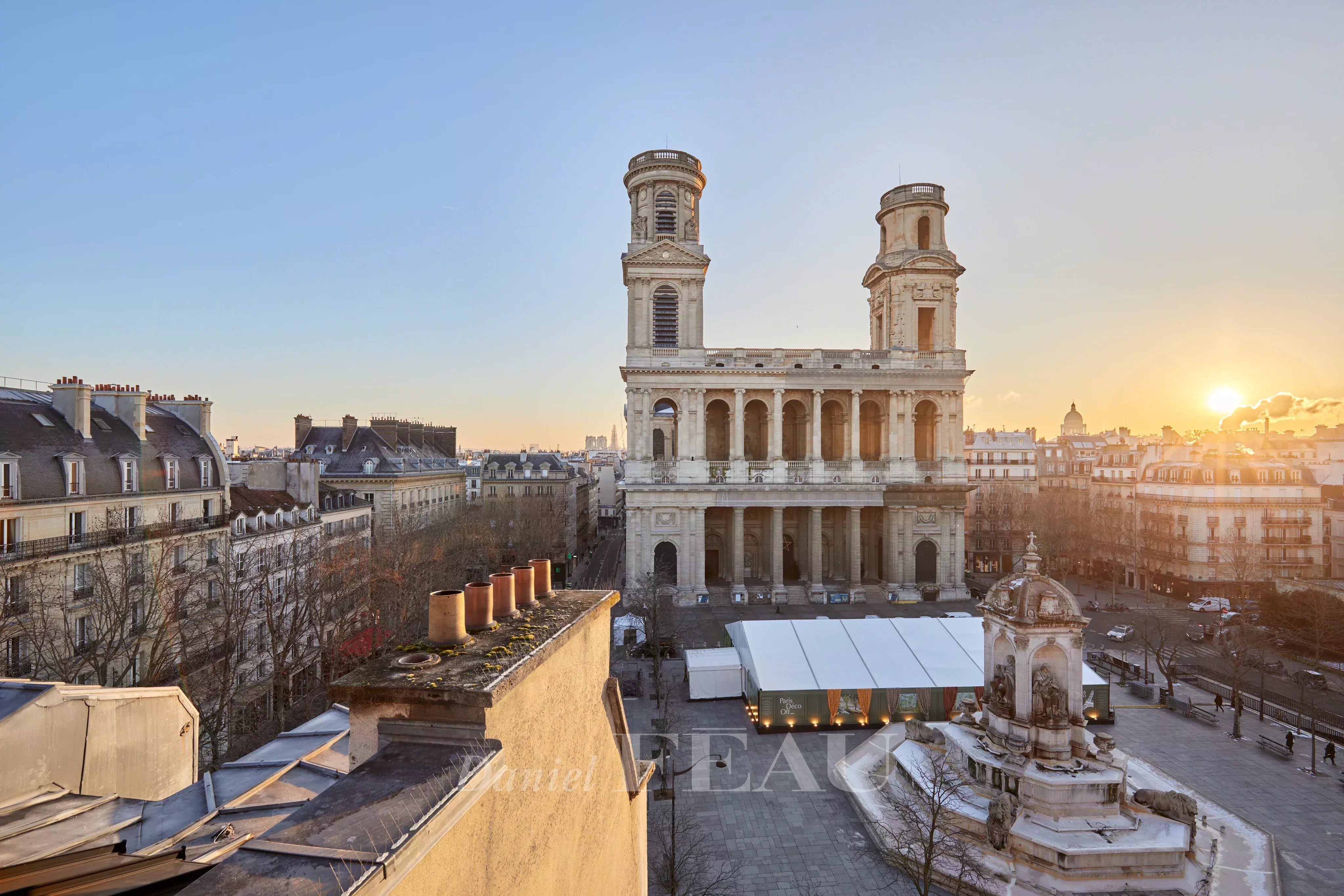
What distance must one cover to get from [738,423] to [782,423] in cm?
470

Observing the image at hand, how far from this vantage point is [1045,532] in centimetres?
5156

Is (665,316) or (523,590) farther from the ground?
(665,316)

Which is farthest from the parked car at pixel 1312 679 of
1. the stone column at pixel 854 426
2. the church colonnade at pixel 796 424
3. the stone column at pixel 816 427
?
the stone column at pixel 816 427

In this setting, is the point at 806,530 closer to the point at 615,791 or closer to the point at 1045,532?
the point at 1045,532

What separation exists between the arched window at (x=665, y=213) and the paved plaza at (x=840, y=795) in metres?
30.8

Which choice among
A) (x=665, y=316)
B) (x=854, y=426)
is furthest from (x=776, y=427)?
(x=665, y=316)

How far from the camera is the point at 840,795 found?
17.3m

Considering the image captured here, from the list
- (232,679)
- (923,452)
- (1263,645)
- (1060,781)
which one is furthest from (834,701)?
(923,452)

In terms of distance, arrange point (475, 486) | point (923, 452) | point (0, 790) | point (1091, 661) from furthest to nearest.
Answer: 1. point (475, 486)
2. point (923, 452)
3. point (1091, 661)
4. point (0, 790)

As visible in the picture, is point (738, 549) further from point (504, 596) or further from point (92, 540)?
point (504, 596)

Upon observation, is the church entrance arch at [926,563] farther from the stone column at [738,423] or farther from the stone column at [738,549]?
the stone column at [738,423]

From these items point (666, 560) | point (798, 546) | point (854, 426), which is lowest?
point (666, 560)

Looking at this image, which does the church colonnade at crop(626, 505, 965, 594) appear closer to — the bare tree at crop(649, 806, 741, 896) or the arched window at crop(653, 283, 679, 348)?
the arched window at crop(653, 283, 679, 348)

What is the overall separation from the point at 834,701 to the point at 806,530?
74.0 feet
